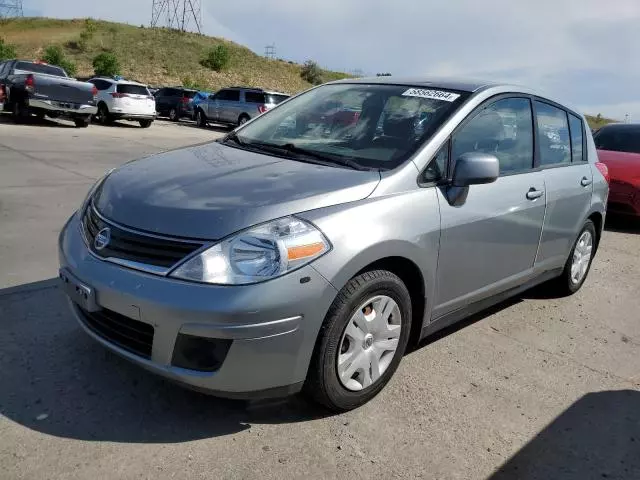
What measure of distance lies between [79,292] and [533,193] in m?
2.90

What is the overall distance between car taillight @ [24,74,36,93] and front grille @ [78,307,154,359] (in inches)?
590

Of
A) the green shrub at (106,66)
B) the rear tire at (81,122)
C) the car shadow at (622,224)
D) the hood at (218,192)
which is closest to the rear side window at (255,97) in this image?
the rear tire at (81,122)

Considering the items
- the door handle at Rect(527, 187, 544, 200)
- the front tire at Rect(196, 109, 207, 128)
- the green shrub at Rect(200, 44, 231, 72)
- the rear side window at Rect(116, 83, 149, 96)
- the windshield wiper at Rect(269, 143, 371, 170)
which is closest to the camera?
the windshield wiper at Rect(269, 143, 371, 170)

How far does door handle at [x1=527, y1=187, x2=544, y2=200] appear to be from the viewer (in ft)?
13.1

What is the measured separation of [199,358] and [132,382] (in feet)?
2.49

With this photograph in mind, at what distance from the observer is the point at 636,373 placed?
390 centimetres

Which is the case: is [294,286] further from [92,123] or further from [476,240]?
[92,123]

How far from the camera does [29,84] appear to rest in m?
15.7

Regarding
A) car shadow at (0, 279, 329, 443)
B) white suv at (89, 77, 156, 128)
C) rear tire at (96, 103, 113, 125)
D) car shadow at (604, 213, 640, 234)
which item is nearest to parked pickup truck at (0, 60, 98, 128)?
white suv at (89, 77, 156, 128)

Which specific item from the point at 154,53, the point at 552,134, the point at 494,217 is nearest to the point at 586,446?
the point at 494,217

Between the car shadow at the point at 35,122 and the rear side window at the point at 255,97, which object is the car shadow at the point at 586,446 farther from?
the rear side window at the point at 255,97

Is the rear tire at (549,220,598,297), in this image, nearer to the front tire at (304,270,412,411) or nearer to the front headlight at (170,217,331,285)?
the front tire at (304,270,412,411)

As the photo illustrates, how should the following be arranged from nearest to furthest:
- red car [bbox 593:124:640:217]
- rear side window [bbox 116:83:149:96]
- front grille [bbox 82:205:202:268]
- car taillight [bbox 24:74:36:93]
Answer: front grille [bbox 82:205:202:268]
red car [bbox 593:124:640:217]
car taillight [bbox 24:74:36:93]
rear side window [bbox 116:83:149:96]

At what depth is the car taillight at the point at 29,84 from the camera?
51.5 feet
